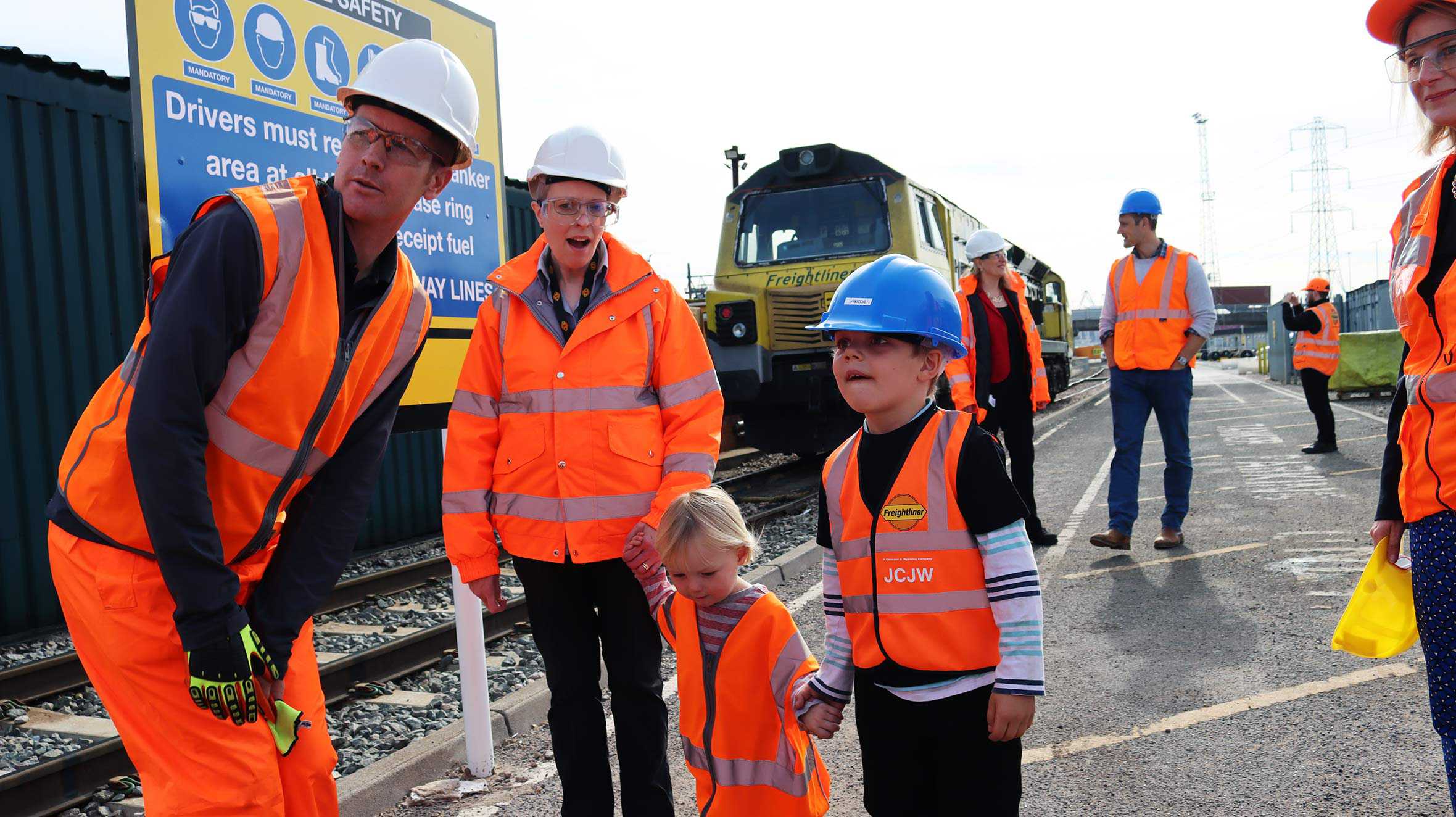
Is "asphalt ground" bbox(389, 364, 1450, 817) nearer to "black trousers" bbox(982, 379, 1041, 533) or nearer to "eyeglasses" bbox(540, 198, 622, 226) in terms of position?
"black trousers" bbox(982, 379, 1041, 533)

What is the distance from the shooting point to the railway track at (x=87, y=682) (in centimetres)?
371

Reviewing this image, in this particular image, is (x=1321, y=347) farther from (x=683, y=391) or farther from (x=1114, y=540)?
(x=683, y=391)

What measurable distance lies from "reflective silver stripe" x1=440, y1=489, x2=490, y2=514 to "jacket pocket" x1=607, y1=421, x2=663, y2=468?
444mm

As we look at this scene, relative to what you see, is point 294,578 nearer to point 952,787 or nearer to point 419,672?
point 952,787

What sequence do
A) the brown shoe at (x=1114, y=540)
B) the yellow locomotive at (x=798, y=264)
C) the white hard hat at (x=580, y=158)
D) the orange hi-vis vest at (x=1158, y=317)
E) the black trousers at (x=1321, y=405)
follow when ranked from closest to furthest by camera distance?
the white hard hat at (x=580, y=158) < the orange hi-vis vest at (x=1158, y=317) < the brown shoe at (x=1114, y=540) < the yellow locomotive at (x=798, y=264) < the black trousers at (x=1321, y=405)

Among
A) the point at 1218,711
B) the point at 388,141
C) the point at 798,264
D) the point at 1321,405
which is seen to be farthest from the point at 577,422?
the point at 1321,405

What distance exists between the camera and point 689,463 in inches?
113

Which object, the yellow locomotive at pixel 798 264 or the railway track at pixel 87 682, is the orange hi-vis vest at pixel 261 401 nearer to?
the railway track at pixel 87 682

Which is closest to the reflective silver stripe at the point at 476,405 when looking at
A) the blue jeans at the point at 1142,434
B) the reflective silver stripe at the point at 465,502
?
the reflective silver stripe at the point at 465,502

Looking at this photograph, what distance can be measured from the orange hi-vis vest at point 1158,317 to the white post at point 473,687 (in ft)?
15.7

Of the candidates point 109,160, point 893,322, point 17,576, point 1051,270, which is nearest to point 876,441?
point 893,322

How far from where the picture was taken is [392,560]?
28.5ft

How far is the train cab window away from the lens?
11133mm

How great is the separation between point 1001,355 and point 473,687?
15.1 feet
